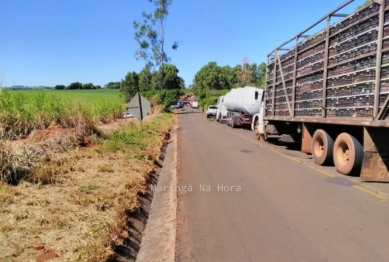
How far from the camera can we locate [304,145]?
11836 millimetres

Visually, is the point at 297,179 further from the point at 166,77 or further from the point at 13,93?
the point at 166,77

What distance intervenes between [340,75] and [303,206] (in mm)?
4385

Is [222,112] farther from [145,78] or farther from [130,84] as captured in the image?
[130,84]

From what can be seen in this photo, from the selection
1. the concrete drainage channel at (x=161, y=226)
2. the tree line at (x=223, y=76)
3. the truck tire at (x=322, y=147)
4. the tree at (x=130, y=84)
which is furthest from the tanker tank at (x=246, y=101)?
the tree line at (x=223, y=76)

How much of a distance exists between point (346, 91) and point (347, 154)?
1710mm

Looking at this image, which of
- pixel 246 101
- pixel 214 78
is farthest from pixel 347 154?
pixel 214 78

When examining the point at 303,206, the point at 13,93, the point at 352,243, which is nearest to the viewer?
the point at 352,243

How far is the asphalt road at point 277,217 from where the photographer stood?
440 cm

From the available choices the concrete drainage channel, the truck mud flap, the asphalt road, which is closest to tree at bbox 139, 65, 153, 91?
the asphalt road

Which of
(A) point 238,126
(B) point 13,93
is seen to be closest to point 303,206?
(B) point 13,93

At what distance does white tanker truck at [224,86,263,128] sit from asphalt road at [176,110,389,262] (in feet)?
49.6

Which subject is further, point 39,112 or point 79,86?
point 79,86

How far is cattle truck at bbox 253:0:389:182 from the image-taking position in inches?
296

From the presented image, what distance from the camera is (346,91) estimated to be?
28.8ft
